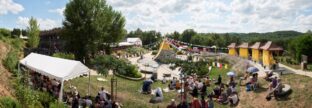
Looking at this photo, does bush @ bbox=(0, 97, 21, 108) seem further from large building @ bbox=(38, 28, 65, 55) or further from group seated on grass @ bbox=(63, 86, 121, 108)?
large building @ bbox=(38, 28, 65, 55)

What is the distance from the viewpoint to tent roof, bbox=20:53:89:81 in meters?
16.4

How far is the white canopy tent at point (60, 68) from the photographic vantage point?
1627cm

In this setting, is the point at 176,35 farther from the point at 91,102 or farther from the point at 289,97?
the point at 91,102

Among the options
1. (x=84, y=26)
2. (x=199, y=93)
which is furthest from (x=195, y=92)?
(x=84, y=26)

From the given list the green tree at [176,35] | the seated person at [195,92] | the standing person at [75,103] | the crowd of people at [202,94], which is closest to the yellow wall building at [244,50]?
the crowd of people at [202,94]

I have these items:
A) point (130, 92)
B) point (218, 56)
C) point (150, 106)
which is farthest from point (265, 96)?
point (218, 56)

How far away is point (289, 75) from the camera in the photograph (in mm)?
22750

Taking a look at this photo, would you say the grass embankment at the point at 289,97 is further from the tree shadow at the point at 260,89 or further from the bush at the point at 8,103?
the bush at the point at 8,103

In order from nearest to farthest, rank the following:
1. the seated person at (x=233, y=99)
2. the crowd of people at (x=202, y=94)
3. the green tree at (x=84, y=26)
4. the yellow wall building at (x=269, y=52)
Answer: the crowd of people at (x=202, y=94) < the seated person at (x=233, y=99) < the yellow wall building at (x=269, y=52) < the green tree at (x=84, y=26)

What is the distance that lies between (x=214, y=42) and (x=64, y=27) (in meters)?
75.7

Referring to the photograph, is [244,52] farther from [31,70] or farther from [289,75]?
[31,70]

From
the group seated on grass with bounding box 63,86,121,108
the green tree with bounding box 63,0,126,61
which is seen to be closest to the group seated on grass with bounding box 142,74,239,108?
the group seated on grass with bounding box 63,86,121,108

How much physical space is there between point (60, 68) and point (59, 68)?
4.2 inches

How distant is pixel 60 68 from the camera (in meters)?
17.3
